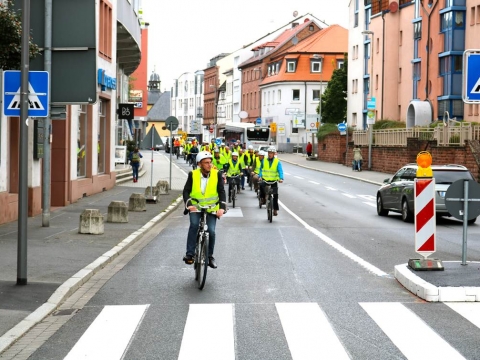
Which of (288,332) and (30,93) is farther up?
(30,93)

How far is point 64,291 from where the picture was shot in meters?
10.7

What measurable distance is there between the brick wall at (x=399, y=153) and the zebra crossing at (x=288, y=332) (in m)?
32.7

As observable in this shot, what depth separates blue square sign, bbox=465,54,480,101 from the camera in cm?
1113

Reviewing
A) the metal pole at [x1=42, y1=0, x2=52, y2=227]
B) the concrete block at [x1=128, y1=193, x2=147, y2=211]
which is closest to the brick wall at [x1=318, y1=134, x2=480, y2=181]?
the concrete block at [x1=128, y1=193, x2=147, y2=211]

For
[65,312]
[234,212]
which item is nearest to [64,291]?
[65,312]

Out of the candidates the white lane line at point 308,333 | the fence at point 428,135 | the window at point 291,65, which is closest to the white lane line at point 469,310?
the white lane line at point 308,333

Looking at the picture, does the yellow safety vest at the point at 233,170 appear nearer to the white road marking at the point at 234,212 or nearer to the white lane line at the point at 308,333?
the white road marking at the point at 234,212

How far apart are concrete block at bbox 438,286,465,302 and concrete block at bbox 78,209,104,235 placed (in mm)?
8656

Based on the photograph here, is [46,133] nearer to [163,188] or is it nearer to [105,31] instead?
[105,31]

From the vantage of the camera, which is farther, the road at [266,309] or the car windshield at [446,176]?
the car windshield at [446,176]

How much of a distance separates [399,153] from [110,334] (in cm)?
4662

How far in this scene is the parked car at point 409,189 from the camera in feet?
76.9

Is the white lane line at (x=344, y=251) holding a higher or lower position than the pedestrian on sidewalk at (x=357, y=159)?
lower

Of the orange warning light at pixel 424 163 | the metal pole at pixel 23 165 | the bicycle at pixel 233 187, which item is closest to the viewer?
the metal pole at pixel 23 165
